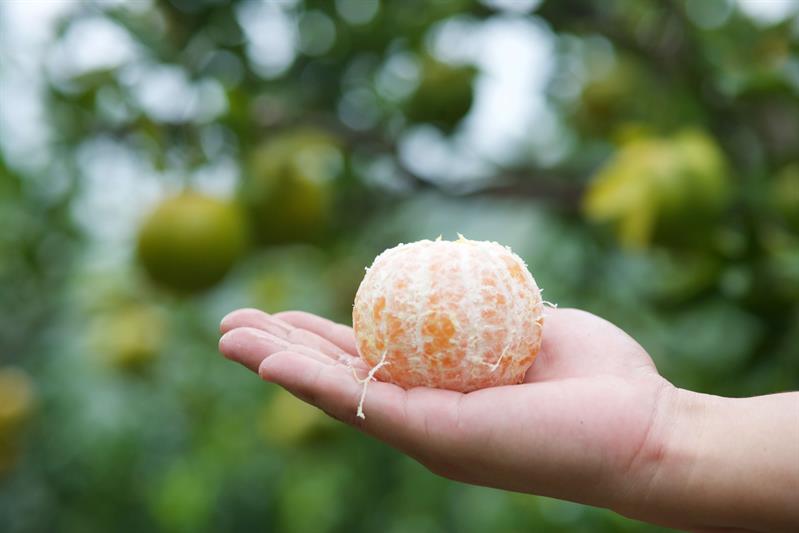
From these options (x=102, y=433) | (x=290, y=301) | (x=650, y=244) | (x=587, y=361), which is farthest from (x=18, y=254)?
(x=587, y=361)

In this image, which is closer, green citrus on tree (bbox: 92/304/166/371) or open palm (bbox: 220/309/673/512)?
open palm (bbox: 220/309/673/512)

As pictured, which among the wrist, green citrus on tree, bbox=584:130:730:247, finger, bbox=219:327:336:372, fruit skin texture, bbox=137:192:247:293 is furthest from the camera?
fruit skin texture, bbox=137:192:247:293

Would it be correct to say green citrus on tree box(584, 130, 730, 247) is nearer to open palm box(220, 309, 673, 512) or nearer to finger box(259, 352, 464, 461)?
open palm box(220, 309, 673, 512)

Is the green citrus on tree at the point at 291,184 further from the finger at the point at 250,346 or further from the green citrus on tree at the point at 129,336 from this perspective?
the finger at the point at 250,346

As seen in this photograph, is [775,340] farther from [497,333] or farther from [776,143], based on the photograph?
[497,333]

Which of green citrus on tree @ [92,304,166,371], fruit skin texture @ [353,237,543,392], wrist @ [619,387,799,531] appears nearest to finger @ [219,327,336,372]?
fruit skin texture @ [353,237,543,392]

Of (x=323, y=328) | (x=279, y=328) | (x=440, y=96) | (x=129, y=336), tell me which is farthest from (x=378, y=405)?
(x=129, y=336)

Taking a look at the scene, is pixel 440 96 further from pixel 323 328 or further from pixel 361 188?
pixel 323 328

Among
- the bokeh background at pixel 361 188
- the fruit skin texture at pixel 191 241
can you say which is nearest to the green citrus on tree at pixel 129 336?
the bokeh background at pixel 361 188
